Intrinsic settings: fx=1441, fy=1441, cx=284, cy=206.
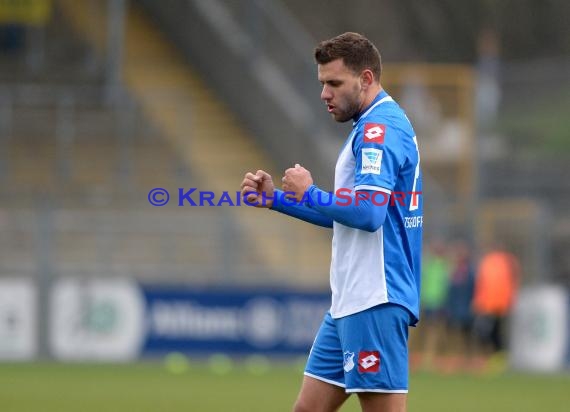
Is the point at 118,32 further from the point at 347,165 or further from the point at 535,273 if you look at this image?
the point at 347,165

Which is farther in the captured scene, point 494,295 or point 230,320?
point 494,295

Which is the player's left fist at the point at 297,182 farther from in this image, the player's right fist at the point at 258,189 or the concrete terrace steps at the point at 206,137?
the concrete terrace steps at the point at 206,137

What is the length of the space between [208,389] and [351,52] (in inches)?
397

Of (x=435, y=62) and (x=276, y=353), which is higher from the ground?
(x=435, y=62)

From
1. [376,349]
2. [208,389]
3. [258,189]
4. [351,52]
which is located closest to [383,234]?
[376,349]

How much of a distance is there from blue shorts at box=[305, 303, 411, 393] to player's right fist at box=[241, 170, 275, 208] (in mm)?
667

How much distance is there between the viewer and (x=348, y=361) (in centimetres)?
664

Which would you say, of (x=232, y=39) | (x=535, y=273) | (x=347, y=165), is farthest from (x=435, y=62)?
(x=347, y=165)

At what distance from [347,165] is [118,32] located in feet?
67.2

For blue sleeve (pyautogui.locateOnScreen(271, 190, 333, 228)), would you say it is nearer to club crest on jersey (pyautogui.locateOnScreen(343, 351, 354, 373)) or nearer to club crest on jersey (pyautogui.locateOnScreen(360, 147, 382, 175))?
club crest on jersey (pyautogui.locateOnScreen(360, 147, 382, 175))

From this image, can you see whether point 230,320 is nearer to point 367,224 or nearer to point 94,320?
point 94,320

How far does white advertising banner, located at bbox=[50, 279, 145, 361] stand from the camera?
2173 centimetres

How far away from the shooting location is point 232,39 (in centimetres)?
2725

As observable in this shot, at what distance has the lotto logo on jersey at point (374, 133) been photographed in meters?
6.48
